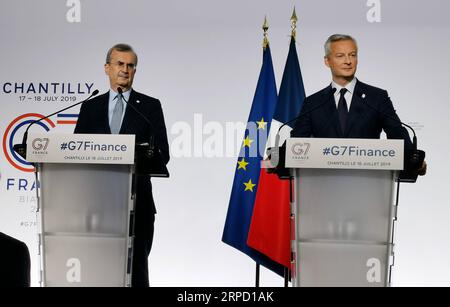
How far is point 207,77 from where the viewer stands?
5605mm

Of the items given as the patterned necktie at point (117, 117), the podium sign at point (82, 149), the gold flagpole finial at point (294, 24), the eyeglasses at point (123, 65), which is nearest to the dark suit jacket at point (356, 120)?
the gold flagpole finial at point (294, 24)

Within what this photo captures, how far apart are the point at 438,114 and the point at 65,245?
3.30 m

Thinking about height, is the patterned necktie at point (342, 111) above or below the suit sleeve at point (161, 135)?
above

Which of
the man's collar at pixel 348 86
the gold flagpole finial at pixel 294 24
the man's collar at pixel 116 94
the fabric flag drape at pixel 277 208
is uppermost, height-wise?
the gold flagpole finial at pixel 294 24

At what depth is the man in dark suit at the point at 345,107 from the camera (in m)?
5.00

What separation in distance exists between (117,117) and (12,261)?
329cm

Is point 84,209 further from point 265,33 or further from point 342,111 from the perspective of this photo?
point 265,33

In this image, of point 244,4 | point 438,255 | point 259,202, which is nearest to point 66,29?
point 244,4

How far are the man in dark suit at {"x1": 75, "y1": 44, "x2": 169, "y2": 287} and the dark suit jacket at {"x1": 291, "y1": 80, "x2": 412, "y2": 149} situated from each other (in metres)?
1.21

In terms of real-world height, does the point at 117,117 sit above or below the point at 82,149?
above

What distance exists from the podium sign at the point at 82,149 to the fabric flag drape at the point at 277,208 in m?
1.87

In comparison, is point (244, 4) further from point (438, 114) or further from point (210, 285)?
point (210, 285)

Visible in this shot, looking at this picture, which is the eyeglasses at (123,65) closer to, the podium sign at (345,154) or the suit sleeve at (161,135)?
the suit sleeve at (161,135)

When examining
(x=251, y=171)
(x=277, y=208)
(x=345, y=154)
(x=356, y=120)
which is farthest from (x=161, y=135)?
(x=345, y=154)
